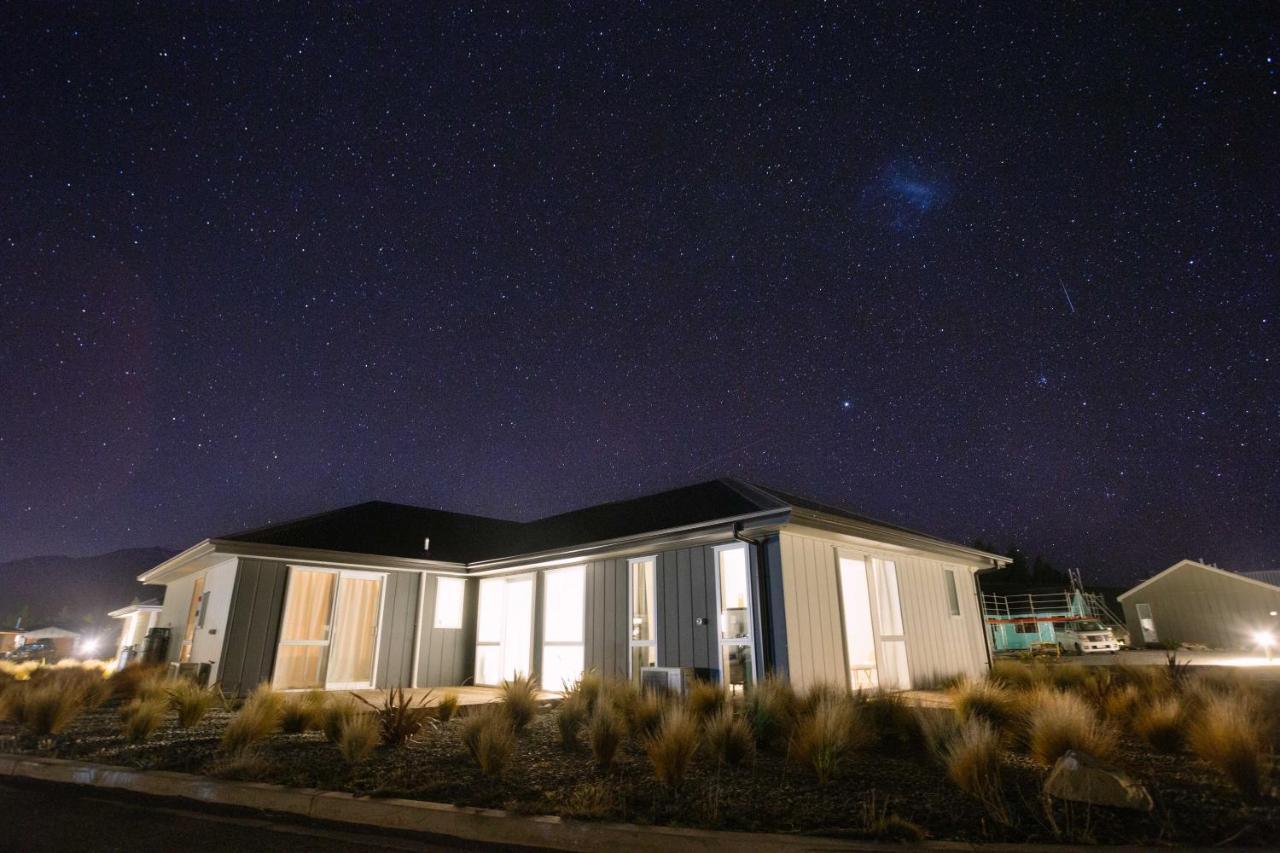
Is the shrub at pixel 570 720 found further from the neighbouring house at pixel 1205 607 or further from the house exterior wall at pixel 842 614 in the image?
the neighbouring house at pixel 1205 607

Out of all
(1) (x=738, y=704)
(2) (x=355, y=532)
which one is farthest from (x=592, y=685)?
(2) (x=355, y=532)

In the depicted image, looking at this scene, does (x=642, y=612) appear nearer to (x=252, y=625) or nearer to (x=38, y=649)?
(x=252, y=625)

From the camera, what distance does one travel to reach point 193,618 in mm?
12781

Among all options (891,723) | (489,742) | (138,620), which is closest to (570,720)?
(489,742)

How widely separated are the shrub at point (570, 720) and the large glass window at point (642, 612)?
3.06m

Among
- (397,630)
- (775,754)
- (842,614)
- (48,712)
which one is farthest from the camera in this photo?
(397,630)

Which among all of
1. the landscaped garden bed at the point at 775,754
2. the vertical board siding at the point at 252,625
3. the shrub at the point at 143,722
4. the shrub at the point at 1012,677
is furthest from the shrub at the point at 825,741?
the vertical board siding at the point at 252,625

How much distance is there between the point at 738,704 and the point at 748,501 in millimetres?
3510

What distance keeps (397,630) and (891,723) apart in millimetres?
9210

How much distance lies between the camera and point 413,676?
11977 millimetres

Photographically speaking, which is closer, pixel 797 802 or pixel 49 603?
pixel 797 802

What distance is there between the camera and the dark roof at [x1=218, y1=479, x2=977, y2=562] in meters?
10.2

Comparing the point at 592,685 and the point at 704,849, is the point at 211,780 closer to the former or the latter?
the point at 704,849

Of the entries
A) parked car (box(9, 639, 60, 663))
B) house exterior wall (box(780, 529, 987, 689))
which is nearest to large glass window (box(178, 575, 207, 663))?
house exterior wall (box(780, 529, 987, 689))
